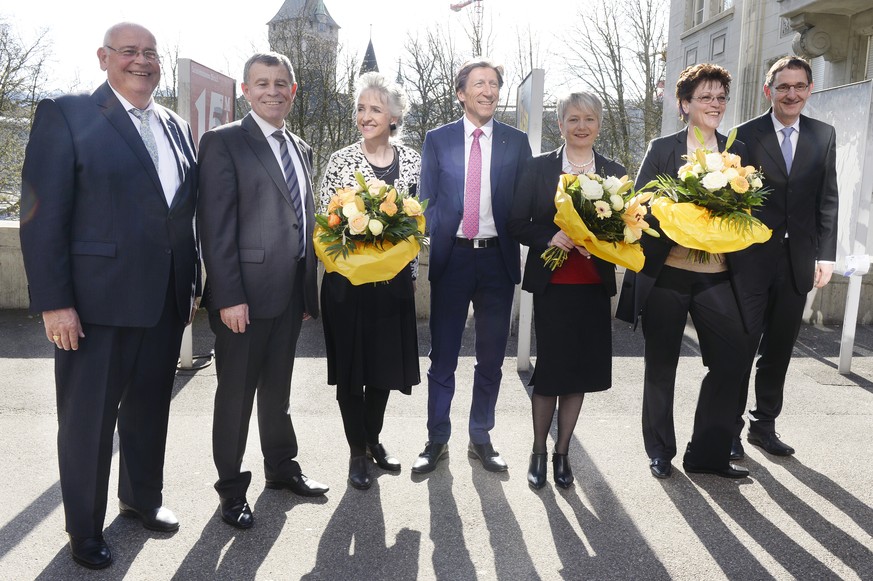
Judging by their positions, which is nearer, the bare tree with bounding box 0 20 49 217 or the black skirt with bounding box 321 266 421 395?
the black skirt with bounding box 321 266 421 395

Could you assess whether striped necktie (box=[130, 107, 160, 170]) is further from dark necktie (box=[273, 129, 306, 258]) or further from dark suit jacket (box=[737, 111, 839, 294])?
dark suit jacket (box=[737, 111, 839, 294])

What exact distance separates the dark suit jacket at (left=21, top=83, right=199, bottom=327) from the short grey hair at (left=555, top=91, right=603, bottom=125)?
1931 mm

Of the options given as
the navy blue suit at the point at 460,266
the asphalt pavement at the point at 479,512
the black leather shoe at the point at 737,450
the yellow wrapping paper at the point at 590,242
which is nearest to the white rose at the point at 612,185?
the yellow wrapping paper at the point at 590,242

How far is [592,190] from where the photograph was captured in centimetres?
345

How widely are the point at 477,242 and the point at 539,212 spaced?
398 mm

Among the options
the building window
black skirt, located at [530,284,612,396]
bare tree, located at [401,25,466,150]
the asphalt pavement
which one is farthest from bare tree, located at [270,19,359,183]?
black skirt, located at [530,284,612,396]

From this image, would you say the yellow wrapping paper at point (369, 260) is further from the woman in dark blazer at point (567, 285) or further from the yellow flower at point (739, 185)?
the yellow flower at point (739, 185)

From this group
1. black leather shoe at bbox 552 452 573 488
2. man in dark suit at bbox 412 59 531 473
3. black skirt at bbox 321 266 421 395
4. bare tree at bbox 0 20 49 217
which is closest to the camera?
black skirt at bbox 321 266 421 395

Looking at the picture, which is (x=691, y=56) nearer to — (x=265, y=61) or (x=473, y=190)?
(x=473, y=190)

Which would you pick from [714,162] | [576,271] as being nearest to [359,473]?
[576,271]

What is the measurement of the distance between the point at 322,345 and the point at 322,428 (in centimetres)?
227

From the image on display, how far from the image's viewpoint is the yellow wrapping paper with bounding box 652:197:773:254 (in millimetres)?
3557

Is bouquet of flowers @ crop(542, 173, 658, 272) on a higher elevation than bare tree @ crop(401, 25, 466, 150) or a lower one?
lower

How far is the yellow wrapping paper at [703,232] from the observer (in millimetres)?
3557
